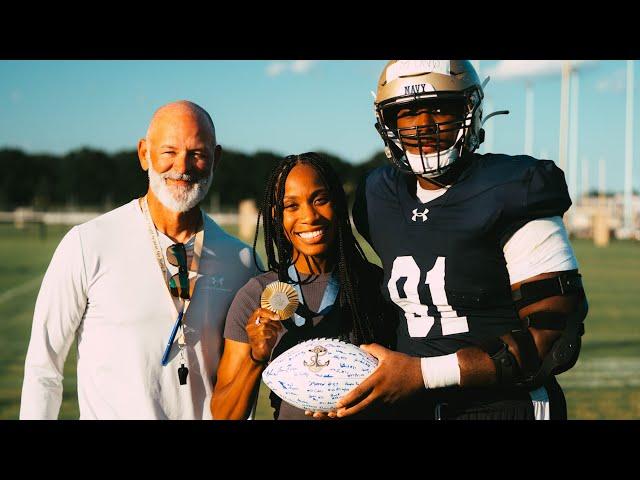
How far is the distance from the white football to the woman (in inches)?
3.6

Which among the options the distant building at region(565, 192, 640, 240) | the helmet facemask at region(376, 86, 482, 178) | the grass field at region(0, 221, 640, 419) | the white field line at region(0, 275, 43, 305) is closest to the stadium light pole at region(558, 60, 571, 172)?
the distant building at region(565, 192, 640, 240)

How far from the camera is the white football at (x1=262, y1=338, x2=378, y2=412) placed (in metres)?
2.42

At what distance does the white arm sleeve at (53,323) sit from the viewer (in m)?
2.82

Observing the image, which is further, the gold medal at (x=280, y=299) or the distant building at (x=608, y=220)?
the distant building at (x=608, y=220)

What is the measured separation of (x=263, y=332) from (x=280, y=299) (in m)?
0.12

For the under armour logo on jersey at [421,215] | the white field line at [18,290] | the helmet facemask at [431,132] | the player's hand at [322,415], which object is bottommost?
the white field line at [18,290]

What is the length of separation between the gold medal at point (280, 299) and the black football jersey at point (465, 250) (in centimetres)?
33

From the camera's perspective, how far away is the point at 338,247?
2.67 m

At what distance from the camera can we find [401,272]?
255 cm

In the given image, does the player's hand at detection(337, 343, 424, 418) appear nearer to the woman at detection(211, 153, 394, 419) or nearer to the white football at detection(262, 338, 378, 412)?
the white football at detection(262, 338, 378, 412)

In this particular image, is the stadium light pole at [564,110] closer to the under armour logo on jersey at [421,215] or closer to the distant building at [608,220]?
the distant building at [608,220]

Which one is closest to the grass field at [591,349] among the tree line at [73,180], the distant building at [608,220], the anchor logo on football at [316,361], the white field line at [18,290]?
the white field line at [18,290]
